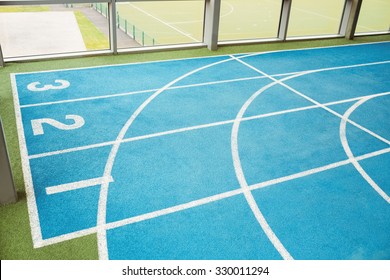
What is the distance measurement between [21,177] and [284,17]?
10.3 meters

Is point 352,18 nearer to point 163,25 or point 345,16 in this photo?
point 345,16

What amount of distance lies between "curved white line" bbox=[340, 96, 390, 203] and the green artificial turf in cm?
427

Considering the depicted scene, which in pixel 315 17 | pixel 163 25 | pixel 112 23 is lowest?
pixel 163 25

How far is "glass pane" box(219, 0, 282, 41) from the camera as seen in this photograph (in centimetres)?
2511

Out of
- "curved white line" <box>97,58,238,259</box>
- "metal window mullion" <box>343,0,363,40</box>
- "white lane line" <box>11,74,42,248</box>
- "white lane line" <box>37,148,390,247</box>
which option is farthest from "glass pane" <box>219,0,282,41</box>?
"white lane line" <box>37,148,390,247</box>

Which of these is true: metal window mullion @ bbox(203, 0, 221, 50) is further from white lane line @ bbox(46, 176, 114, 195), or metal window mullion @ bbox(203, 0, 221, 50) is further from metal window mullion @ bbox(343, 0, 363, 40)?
white lane line @ bbox(46, 176, 114, 195)

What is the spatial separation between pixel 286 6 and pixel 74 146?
30.2 feet

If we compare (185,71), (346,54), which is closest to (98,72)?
(185,71)

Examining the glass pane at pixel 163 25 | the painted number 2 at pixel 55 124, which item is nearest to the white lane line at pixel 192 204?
the painted number 2 at pixel 55 124

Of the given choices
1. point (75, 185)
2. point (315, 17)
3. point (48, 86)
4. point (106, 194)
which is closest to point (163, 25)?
point (315, 17)

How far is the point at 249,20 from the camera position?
2906 cm

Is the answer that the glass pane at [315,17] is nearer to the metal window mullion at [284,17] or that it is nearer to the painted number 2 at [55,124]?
the metal window mullion at [284,17]

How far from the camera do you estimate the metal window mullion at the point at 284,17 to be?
481 inches
